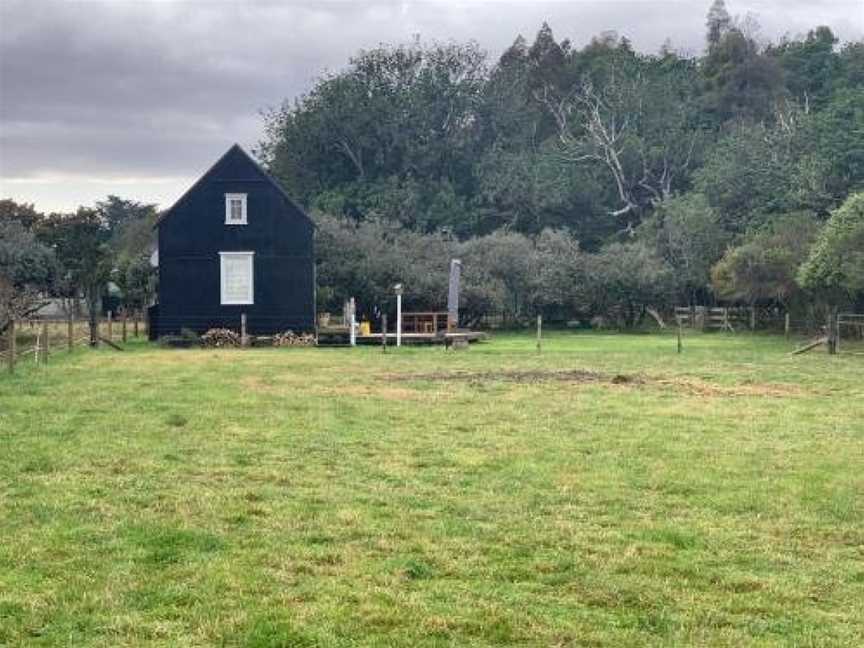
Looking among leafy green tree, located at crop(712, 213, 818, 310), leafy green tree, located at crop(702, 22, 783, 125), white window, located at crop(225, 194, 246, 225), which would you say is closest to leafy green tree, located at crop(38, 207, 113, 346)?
white window, located at crop(225, 194, 246, 225)

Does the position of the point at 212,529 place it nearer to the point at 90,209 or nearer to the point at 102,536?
the point at 102,536

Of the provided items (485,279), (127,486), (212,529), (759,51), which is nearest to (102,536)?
(212,529)

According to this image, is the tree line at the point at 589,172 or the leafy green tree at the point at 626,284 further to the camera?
the leafy green tree at the point at 626,284

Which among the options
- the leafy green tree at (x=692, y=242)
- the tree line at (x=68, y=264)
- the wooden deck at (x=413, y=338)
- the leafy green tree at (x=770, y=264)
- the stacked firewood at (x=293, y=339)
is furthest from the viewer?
the leafy green tree at (x=692, y=242)

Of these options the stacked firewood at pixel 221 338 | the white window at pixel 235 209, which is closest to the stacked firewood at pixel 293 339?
the stacked firewood at pixel 221 338

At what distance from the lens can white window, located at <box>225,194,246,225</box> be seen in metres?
38.0

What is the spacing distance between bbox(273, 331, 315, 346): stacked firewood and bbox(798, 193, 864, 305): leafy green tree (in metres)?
16.8

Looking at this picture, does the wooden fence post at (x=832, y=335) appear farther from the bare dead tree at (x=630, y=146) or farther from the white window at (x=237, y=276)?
the bare dead tree at (x=630, y=146)

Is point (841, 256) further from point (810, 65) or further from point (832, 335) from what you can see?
point (810, 65)

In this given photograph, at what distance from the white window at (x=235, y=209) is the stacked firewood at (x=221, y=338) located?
4.20 metres

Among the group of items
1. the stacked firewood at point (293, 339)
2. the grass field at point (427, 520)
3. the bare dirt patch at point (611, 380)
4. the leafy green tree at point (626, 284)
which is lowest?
the grass field at point (427, 520)

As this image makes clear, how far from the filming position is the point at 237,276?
125 feet

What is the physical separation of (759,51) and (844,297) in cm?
4380

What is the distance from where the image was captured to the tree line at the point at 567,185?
4262 cm
